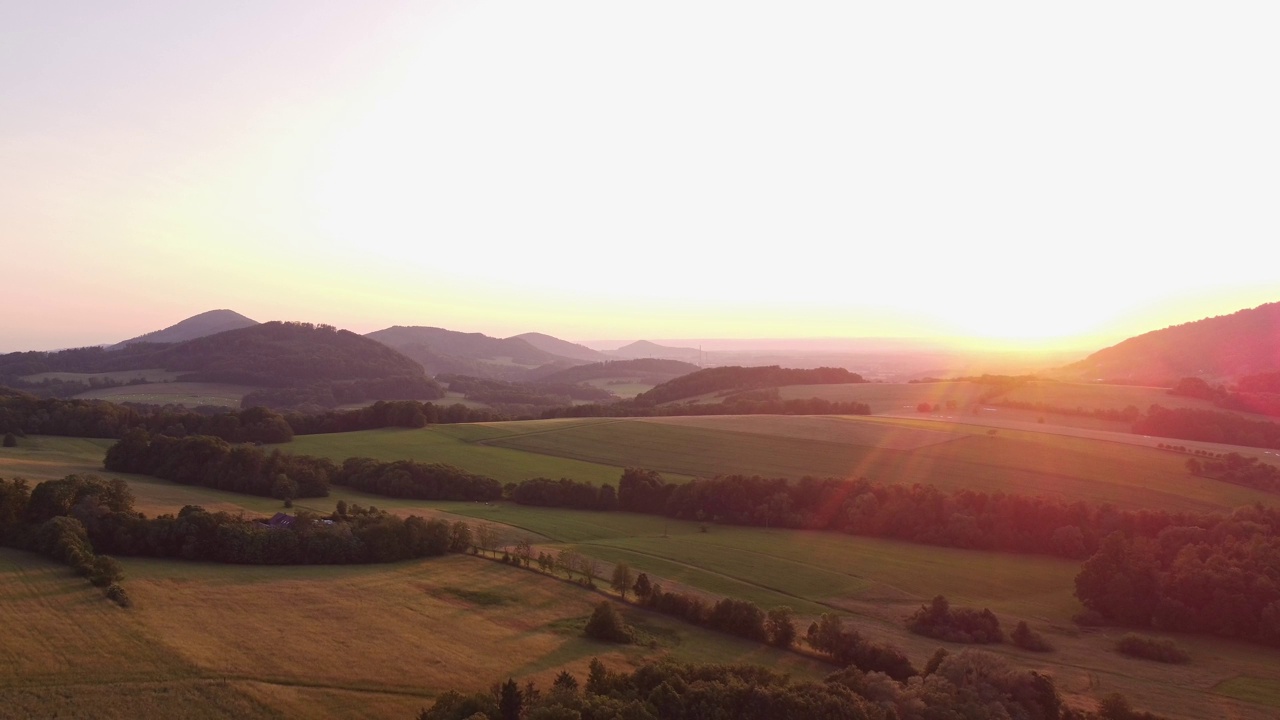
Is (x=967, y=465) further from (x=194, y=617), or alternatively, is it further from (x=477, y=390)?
(x=477, y=390)

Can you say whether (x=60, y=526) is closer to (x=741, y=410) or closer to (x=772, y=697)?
(x=772, y=697)

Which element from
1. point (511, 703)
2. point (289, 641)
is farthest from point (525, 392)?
point (511, 703)

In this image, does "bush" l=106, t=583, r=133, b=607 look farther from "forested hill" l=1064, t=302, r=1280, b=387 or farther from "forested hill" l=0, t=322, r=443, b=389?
"forested hill" l=1064, t=302, r=1280, b=387

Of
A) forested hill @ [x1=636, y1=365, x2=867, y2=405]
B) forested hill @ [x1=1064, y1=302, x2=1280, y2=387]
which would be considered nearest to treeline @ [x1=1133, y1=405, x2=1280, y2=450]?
forested hill @ [x1=1064, y1=302, x2=1280, y2=387]

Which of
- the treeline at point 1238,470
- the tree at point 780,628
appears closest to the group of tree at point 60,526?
the tree at point 780,628

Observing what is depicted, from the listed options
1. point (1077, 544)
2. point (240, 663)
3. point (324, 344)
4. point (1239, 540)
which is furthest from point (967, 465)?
point (324, 344)
